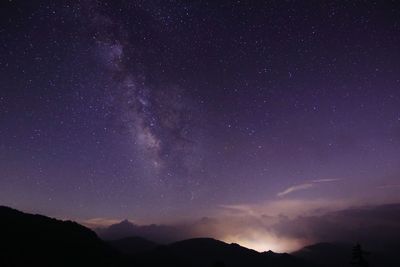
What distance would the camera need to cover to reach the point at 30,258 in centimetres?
12694

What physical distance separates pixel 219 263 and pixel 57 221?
188 meters

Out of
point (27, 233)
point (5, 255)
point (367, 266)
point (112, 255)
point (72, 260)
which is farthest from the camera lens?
point (112, 255)

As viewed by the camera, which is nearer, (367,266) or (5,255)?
(367,266)

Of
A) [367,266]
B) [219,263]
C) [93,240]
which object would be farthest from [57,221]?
[367,266]

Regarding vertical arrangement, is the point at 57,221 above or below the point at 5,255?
above

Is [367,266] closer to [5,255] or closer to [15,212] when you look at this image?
[5,255]

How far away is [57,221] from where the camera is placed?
19675 centimetres

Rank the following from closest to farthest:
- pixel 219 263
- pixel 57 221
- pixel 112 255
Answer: pixel 219 263 < pixel 112 255 < pixel 57 221

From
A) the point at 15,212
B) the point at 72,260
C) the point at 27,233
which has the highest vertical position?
the point at 15,212

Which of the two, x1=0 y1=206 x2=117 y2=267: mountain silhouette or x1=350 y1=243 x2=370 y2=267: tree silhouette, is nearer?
x1=350 y1=243 x2=370 y2=267: tree silhouette

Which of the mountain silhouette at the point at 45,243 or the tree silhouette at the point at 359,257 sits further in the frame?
the mountain silhouette at the point at 45,243

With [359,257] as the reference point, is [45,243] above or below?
above

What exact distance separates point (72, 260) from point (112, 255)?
1544 inches

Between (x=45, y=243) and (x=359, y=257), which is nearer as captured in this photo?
(x=359, y=257)
